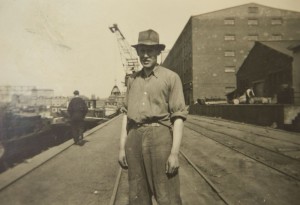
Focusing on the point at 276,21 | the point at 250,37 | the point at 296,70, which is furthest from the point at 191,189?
the point at 276,21

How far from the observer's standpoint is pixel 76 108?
471 inches

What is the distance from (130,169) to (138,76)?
0.89m

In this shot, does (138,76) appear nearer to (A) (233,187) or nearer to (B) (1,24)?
(A) (233,187)

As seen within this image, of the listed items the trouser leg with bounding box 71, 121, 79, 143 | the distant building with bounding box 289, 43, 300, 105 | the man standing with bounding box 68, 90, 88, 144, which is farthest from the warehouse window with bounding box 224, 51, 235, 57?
the man standing with bounding box 68, 90, 88, 144

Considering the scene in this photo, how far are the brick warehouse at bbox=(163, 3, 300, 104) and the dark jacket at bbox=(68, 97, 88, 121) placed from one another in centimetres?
3299

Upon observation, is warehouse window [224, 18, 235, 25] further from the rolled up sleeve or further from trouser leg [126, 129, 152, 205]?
trouser leg [126, 129, 152, 205]

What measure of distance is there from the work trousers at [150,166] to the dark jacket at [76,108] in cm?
910

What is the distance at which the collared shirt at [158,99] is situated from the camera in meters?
3.08

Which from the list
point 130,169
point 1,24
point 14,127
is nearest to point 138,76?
point 130,169

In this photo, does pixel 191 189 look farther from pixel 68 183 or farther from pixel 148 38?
pixel 148 38

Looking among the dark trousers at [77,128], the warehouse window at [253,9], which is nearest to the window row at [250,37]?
the warehouse window at [253,9]

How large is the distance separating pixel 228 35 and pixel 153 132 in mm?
43501

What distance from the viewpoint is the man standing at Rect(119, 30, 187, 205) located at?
9.96 ft

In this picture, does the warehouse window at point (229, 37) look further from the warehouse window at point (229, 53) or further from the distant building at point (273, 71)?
the distant building at point (273, 71)
